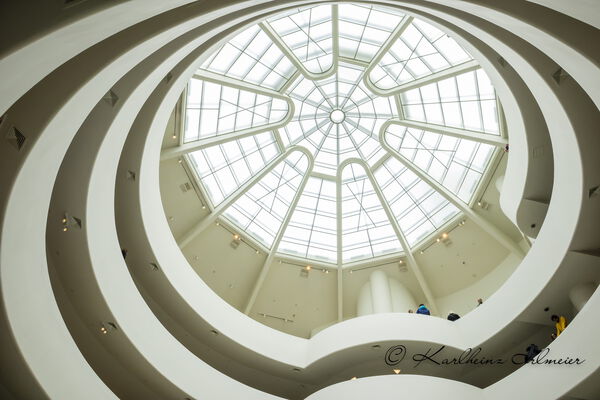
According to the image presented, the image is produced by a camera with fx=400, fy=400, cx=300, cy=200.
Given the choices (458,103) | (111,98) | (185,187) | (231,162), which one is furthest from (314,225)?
(111,98)

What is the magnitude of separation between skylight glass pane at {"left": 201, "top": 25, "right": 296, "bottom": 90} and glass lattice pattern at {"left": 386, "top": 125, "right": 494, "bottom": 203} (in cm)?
701

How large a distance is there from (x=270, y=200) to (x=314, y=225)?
321cm

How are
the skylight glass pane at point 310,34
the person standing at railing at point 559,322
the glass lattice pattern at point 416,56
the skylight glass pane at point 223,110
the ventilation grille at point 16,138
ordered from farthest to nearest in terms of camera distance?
the skylight glass pane at point 223,110 → the skylight glass pane at point 310,34 → the glass lattice pattern at point 416,56 → the person standing at railing at point 559,322 → the ventilation grille at point 16,138

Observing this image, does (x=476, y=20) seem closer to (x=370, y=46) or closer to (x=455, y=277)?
(x=370, y=46)

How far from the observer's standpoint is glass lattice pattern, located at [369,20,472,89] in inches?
715

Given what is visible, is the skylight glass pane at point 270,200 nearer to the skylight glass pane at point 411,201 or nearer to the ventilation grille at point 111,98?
the skylight glass pane at point 411,201

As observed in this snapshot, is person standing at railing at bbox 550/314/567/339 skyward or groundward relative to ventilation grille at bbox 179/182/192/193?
groundward

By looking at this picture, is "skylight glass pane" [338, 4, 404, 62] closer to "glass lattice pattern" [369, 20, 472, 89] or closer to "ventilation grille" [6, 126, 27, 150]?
"glass lattice pattern" [369, 20, 472, 89]

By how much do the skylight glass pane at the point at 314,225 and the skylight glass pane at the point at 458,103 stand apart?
268 inches

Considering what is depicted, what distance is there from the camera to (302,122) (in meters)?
23.6

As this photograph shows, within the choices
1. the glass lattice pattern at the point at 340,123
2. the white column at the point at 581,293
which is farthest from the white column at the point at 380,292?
the white column at the point at 581,293

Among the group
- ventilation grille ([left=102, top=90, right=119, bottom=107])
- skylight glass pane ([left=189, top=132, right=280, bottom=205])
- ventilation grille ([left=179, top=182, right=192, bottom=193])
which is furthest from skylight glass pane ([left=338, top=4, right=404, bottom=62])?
ventilation grille ([left=102, top=90, right=119, bottom=107])

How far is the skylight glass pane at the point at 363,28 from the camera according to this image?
1836cm

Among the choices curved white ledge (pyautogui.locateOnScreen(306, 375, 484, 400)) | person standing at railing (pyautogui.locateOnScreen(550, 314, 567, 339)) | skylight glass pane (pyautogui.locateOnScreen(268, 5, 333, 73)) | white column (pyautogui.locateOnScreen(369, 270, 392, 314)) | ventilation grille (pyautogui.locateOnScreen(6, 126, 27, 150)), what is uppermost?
skylight glass pane (pyautogui.locateOnScreen(268, 5, 333, 73))
